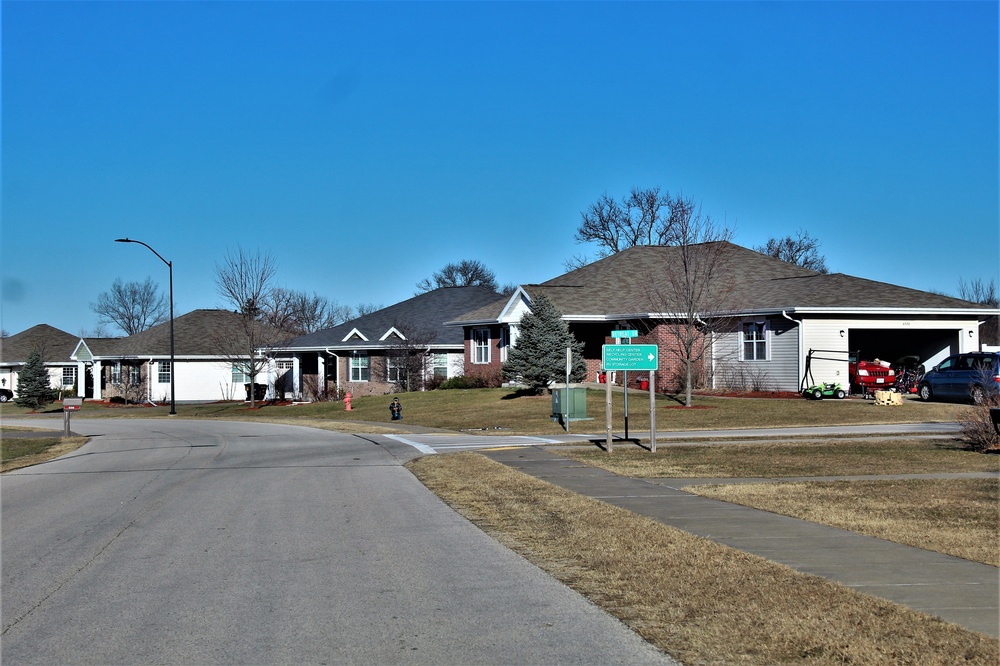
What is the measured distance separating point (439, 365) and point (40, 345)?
137ft

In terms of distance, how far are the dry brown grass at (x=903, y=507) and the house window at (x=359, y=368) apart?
3817 centimetres

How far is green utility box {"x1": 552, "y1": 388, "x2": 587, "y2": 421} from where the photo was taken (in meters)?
29.4

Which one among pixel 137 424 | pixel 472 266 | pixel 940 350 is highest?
pixel 472 266

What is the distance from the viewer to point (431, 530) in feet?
36.9

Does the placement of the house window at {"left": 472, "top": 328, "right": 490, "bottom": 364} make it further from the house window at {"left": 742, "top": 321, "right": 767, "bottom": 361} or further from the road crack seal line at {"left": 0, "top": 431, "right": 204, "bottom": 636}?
the road crack seal line at {"left": 0, "top": 431, "right": 204, "bottom": 636}

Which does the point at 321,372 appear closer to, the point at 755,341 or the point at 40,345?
the point at 755,341

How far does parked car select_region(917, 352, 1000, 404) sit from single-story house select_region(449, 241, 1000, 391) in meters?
3.35

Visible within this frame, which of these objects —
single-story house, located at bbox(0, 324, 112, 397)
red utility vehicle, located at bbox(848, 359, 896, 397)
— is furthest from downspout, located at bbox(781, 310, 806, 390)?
single-story house, located at bbox(0, 324, 112, 397)

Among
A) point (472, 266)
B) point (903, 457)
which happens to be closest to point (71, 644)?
point (903, 457)

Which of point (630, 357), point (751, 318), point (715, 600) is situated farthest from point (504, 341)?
point (715, 600)

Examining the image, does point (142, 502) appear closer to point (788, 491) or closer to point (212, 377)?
point (788, 491)

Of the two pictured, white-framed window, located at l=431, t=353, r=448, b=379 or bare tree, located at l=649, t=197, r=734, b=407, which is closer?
bare tree, located at l=649, t=197, r=734, b=407

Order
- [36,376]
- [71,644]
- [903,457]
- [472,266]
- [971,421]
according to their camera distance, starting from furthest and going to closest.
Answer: [472,266]
[36,376]
[971,421]
[903,457]
[71,644]

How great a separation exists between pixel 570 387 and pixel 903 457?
1325 cm
